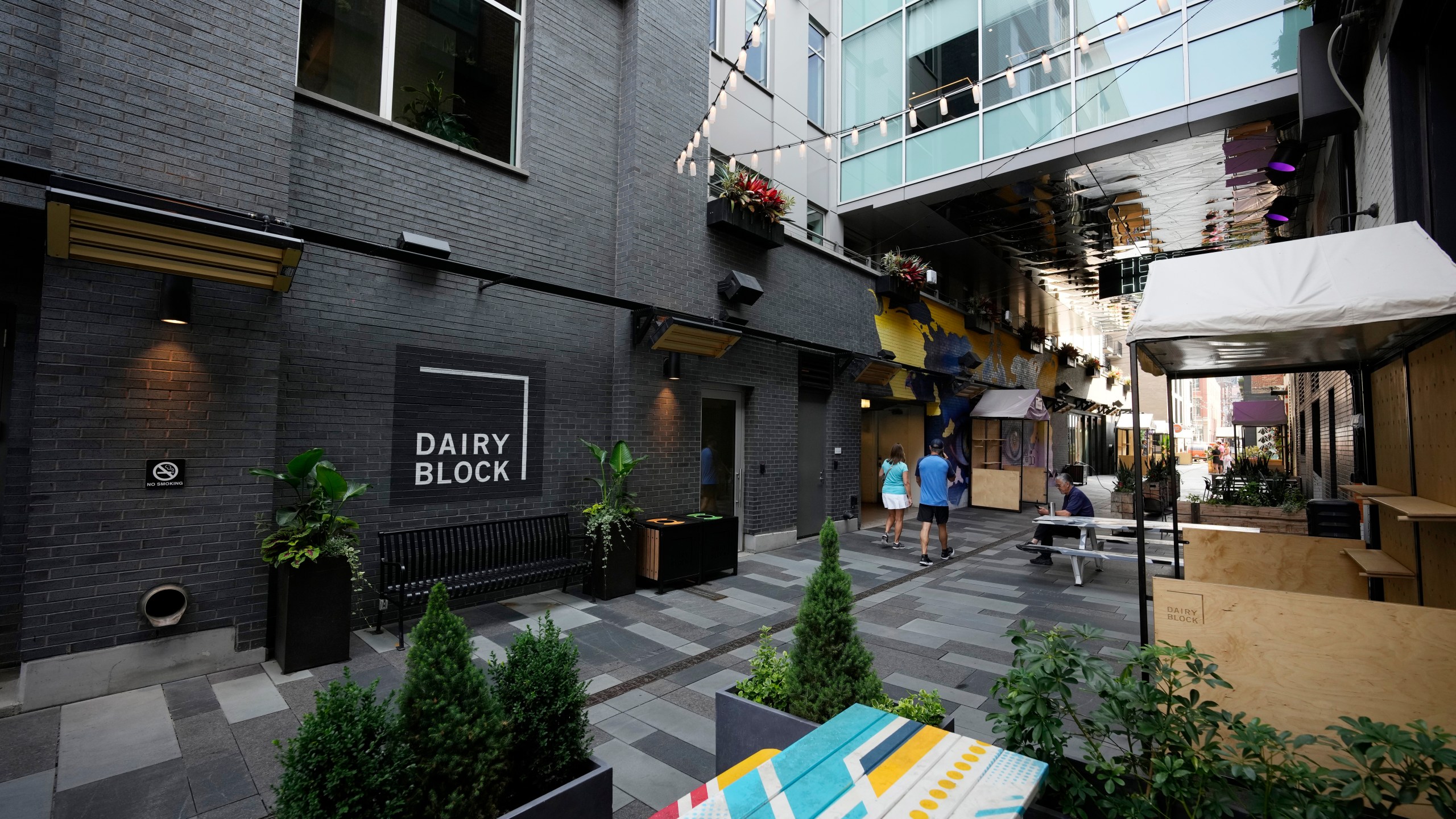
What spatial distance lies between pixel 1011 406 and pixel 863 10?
33.3 ft

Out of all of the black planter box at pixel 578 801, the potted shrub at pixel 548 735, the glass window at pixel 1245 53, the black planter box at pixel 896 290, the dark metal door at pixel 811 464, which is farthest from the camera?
the black planter box at pixel 896 290

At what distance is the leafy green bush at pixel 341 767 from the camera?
187 cm

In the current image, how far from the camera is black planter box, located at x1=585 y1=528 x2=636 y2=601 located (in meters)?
7.18

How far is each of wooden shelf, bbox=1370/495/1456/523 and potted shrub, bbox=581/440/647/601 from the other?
646 cm

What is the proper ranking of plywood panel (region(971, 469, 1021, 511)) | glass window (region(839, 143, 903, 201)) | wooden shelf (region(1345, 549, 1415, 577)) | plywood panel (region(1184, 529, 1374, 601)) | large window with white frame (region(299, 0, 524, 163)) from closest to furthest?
wooden shelf (region(1345, 549, 1415, 577)) < plywood panel (region(1184, 529, 1374, 601)) < large window with white frame (region(299, 0, 524, 163)) < glass window (region(839, 143, 903, 201)) < plywood panel (region(971, 469, 1021, 511))

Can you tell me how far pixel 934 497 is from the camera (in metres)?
9.90

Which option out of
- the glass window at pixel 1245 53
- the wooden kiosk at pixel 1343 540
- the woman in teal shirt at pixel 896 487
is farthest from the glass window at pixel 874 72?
the wooden kiosk at pixel 1343 540

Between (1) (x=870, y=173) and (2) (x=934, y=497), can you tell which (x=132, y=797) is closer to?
(2) (x=934, y=497)

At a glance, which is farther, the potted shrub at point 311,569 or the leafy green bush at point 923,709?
the potted shrub at point 311,569

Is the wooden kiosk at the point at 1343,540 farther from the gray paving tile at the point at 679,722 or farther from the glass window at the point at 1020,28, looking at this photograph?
the glass window at the point at 1020,28

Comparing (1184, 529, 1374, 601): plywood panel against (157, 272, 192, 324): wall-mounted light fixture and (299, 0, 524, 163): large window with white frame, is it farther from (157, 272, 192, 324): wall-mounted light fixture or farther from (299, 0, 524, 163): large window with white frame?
(299, 0, 524, 163): large window with white frame

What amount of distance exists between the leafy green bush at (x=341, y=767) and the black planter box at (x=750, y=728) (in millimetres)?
1471

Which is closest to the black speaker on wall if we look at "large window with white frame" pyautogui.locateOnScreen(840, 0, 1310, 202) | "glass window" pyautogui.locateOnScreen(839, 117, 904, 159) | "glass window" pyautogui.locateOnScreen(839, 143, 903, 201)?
"large window with white frame" pyautogui.locateOnScreen(840, 0, 1310, 202)

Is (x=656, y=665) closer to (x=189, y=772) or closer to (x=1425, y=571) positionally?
(x=189, y=772)
